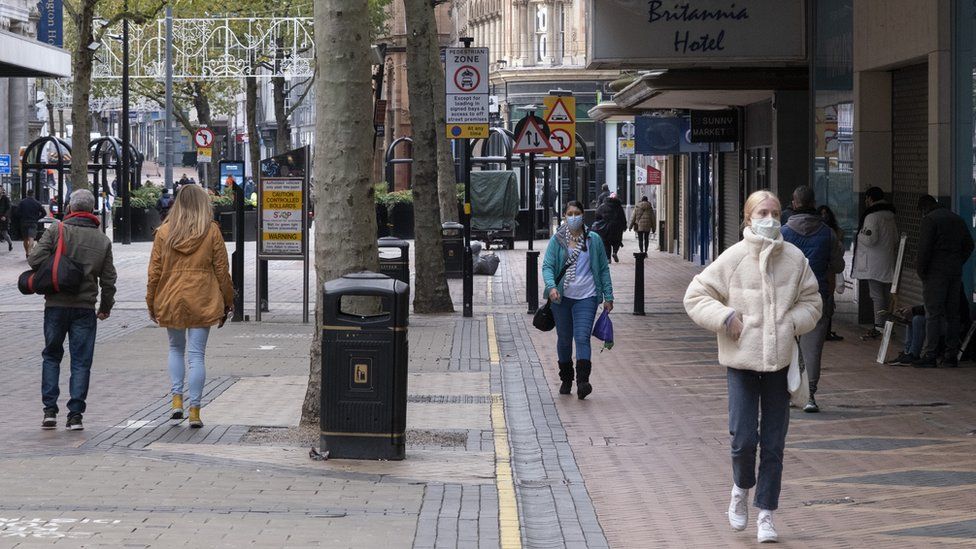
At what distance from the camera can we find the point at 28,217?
36.4 meters

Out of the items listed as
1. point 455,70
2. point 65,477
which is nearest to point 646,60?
point 455,70

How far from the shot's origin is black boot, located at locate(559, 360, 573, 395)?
13.3 metres

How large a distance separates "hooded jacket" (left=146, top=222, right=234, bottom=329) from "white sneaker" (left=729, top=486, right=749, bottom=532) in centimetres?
444

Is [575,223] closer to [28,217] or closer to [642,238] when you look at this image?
[642,238]

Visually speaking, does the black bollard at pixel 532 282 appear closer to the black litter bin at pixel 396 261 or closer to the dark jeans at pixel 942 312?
the black litter bin at pixel 396 261

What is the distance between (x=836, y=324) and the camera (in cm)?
1983

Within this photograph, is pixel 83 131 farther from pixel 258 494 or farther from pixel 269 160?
pixel 258 494

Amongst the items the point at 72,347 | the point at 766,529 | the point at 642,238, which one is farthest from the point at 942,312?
the point at 642,238

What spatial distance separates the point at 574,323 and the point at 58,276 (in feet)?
14.5

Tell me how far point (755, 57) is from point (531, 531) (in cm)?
1455

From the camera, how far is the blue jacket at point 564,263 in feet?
42.5

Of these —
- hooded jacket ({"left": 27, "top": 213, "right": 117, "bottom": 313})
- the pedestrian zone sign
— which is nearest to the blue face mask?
hooded jacket ({"left": 27, "top": 213, "right": 117, "bottom": 313})

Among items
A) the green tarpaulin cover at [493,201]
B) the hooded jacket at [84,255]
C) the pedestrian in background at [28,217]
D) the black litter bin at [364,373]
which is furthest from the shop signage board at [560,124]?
the green tarpaulin cover at [493,201]

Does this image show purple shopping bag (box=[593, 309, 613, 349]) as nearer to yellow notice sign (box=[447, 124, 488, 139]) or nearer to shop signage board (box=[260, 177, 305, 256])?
shop signage board (box=[260, 177, 305, 256])
